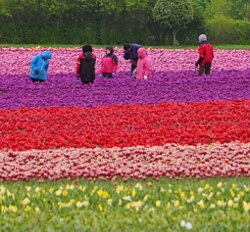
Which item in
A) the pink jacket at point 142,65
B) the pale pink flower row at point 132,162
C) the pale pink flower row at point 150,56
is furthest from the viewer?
the pale pink flower row at point 150,56

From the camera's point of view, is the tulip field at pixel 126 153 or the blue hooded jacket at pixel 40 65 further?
the blue hooded jacket at pixel 40 65

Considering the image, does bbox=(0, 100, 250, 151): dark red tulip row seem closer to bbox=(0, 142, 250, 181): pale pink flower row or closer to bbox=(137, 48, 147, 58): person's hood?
bbox=(0, 142, 250, 181): pale pink flower row

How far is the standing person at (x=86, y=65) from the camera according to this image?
16141 millimetres

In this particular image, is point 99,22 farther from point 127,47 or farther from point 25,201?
point 25,201

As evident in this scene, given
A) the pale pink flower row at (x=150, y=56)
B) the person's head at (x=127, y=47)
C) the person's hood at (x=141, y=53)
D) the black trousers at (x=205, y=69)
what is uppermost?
the person's head at (x=127, y=47)

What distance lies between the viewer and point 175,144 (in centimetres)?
980

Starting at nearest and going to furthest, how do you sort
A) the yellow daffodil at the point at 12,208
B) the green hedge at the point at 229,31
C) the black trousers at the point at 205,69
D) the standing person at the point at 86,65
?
the yellow daffodil at the point at 12,208 → the standing person at the point at 86,65 → the black trousers at the point at 205,69 → the green hedge at the point at 229,31

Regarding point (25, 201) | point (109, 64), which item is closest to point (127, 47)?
point (109, 64)

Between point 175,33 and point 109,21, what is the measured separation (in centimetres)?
406

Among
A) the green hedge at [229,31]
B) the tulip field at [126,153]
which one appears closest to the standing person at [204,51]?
the tulip field at [126,153]

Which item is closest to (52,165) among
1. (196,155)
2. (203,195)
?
(196,155)

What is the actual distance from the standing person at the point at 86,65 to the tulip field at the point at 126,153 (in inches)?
9.8

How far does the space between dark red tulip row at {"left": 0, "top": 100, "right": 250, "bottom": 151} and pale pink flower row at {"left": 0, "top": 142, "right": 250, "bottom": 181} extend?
691 millimetres

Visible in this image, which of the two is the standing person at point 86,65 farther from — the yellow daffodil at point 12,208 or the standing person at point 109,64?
A: the yellow daffodil at point 12,208
